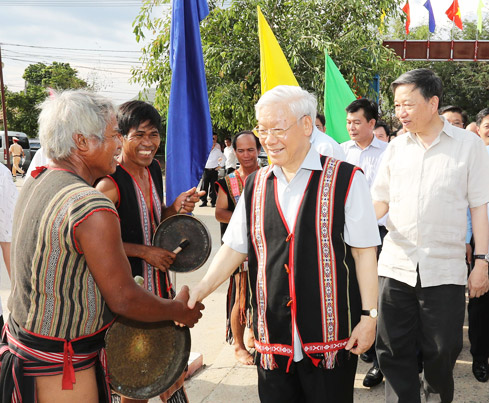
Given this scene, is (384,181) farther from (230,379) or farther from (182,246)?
(230,379)

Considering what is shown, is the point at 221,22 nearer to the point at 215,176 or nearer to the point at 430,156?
the point at 215,176

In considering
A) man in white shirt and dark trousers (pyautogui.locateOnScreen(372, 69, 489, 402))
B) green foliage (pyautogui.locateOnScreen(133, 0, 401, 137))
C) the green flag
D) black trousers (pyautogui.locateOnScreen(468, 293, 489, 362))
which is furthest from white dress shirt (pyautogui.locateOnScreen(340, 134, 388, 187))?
green foliage (pyautogui.locateOnScreen(133, 0, 401, 137))

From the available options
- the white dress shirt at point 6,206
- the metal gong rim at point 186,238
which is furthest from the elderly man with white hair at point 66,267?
the white dress shirt at point 6,206

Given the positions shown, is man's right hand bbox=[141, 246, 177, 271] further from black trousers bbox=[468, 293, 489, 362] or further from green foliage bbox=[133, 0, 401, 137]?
green foliage bbox=[133, 0, 401, 137]

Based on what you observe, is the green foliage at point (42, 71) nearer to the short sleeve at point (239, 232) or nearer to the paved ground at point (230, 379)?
the paved ground at point (230, 379)

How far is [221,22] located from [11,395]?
951 centimetres

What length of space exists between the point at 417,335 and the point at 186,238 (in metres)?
1.62

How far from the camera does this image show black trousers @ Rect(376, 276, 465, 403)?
3078 mm

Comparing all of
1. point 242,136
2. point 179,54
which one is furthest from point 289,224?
point 242,136

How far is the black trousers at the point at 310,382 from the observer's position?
2336 mm

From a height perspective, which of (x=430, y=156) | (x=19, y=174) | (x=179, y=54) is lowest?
(x=19, y=174)

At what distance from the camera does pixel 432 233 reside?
308cm

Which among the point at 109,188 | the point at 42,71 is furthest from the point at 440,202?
the point at 42,71

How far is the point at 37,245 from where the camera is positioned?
190cm
